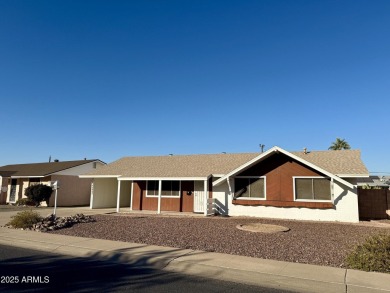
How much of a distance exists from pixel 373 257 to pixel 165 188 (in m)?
16.3

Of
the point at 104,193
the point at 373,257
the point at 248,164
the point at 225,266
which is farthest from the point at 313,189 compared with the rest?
the point at 104,193

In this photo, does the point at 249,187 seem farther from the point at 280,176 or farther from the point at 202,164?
the point at 202,164

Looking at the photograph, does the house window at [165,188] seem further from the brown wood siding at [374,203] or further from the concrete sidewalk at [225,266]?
the brown wood siding at [374,203]

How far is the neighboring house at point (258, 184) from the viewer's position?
55.5ft

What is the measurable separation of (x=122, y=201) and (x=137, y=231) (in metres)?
15.2

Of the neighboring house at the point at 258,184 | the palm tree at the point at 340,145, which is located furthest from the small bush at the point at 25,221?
the palm tree at the point at 340,145

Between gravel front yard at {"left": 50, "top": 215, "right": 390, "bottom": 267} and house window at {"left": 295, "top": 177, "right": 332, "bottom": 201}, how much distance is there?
2.34 metres

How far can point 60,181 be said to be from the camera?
27.9 metres

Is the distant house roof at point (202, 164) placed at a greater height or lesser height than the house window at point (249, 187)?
greater

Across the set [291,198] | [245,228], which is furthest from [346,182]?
[245,228]

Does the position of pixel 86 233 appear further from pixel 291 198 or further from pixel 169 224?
pixel 291 198

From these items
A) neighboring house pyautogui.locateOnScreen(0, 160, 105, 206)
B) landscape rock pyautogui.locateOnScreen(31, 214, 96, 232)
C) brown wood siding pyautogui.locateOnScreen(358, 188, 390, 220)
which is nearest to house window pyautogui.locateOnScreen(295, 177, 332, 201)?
brown wood siding pyautogui.locateOnScreen(358, 188, 390, 220)

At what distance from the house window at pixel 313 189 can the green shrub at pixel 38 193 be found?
2108cm

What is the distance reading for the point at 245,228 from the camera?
536 inches
